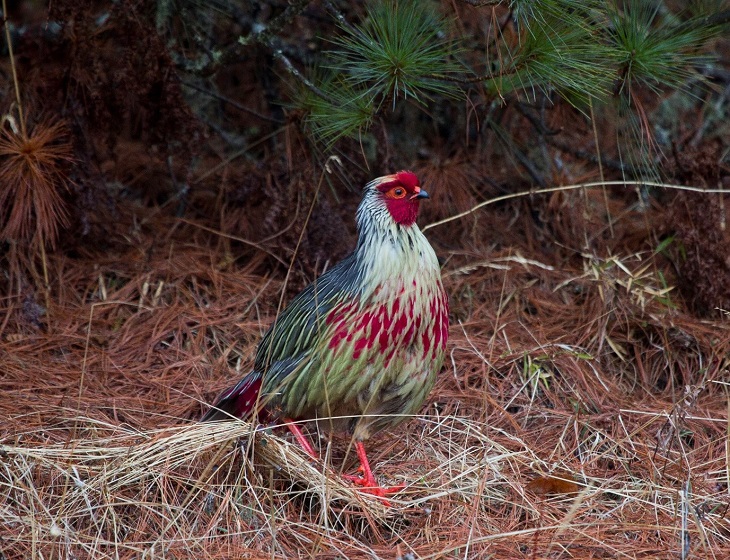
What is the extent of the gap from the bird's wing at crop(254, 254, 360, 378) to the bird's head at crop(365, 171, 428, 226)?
0.25 m

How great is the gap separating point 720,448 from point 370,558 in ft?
5.40

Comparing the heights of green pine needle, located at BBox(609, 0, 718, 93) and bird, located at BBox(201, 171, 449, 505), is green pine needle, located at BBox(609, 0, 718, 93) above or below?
above

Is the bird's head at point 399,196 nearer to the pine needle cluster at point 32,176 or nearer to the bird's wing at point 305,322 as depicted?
the bird's wing at point 305,322

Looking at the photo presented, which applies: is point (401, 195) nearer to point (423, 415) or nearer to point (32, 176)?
point (423, 415)

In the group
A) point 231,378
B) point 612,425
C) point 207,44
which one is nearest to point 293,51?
point 207,44

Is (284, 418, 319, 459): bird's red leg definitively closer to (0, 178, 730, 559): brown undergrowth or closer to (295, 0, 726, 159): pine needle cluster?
(0, 178, 730, 559): brown undergrowth

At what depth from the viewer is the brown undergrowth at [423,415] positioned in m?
2.92

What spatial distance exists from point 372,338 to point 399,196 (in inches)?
22.5

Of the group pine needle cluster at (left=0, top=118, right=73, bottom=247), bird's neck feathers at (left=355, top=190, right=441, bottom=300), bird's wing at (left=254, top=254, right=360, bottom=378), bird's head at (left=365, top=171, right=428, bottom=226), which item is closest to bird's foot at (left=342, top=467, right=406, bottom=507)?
bird's wing at (left=254, top=254, right=360, bottom=378)

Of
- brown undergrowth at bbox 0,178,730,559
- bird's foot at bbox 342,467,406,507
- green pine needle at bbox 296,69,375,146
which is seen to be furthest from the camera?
green pine needle at bbox 296,69,375,146

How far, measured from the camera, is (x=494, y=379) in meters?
4.19

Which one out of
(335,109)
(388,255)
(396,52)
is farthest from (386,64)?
(388,255)

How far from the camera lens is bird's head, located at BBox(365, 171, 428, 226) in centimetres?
351

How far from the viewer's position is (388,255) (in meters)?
3.42
